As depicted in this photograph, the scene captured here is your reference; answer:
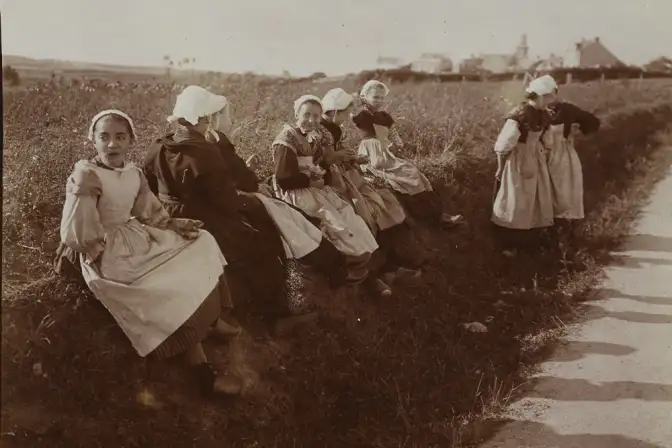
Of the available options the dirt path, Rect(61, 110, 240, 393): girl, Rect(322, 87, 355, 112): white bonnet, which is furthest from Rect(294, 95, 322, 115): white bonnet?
the dirt path

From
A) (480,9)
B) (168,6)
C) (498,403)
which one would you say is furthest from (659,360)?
(168,6)

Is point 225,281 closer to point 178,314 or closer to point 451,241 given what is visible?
point 178,314

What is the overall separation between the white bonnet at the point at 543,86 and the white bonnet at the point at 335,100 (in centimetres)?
97

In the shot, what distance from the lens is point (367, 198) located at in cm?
309

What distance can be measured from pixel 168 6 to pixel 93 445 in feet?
4.94

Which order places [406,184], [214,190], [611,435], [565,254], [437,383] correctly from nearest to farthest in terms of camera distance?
1. [214,190]
2. [611,435]
3. [437,383]
4. [406,184]
5. [565,254]

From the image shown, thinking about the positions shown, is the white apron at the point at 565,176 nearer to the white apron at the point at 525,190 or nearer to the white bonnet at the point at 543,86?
the white apron at the point at 525,190

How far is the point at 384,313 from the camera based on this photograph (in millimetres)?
2994

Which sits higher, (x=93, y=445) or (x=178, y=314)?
(x=178, y=314)

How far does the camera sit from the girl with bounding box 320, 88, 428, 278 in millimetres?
2875

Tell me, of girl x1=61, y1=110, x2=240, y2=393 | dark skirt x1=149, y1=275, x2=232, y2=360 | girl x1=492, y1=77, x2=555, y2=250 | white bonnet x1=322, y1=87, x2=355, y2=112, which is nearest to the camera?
girl x1=61, y1=110, x2=240, y2=393

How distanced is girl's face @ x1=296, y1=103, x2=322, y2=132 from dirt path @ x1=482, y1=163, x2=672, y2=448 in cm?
142

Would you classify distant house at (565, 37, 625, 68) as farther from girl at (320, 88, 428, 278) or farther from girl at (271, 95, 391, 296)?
girl at (271, 95, 391, 296)

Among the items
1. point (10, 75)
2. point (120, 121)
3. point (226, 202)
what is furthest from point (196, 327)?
point (10, 75)
